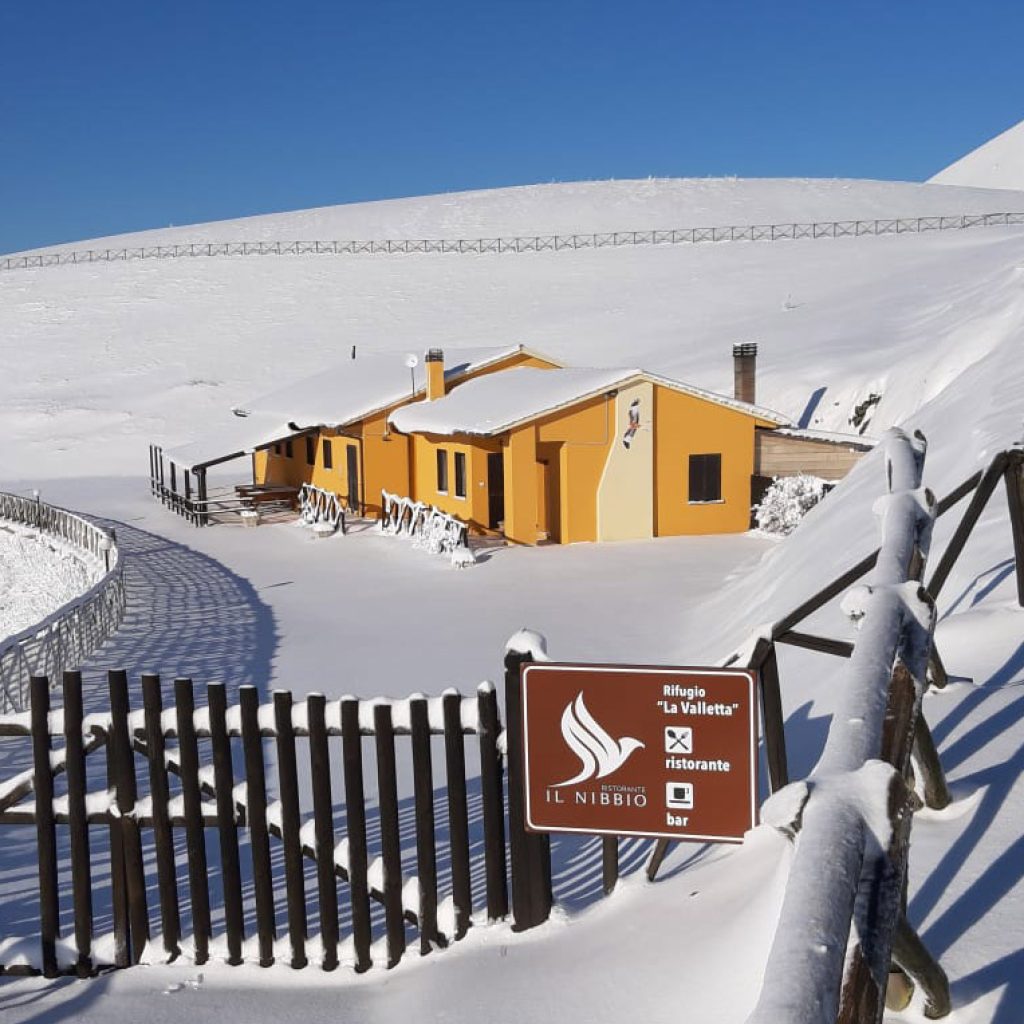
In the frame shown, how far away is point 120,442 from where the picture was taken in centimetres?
4938

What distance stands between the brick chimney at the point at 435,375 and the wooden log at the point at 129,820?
78.5 feet

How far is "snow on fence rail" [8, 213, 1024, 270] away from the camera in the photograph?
264ft

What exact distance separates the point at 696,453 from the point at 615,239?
60572 mm

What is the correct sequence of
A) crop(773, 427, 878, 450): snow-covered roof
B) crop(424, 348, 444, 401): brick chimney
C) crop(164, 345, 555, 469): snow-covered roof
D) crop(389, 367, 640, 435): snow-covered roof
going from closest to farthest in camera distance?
crop(389, 367, 640, 435): snow-covered roof
crop(773, 427, 878, 450): snow-covered roof
crop(424, 348, 444, 401): brick chimney
crop(164, 345, 555, 469): snow-covered roof

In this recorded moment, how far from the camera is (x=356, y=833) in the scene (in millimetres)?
4699

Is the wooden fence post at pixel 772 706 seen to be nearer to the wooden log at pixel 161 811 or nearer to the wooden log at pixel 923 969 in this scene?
the wooden log at pixel 923 969

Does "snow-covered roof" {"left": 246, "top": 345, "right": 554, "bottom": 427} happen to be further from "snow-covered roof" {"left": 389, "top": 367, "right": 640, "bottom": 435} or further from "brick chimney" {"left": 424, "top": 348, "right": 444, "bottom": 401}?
"snow-covered roof" {"left": 389, "top": 367, "right": 640, "bottom": 435}

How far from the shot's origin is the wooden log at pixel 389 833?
457 centimetres

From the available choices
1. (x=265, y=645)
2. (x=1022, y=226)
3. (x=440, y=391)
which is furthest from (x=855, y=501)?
(x=1022, y=226)

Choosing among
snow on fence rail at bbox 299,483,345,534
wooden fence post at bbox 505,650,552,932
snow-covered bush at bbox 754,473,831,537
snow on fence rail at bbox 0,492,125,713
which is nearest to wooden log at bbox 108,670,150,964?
wooden fence post at bbox 505,650,552,932

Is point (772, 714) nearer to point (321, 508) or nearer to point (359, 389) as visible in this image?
point (321, 508)

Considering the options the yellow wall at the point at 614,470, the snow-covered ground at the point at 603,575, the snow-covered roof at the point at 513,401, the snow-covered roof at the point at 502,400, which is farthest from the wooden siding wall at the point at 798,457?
the snow-covered roof at the point at 502,400

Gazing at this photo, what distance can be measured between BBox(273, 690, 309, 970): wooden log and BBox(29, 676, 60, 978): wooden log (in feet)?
3.31

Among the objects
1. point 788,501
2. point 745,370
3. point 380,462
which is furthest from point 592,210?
point 788,501
